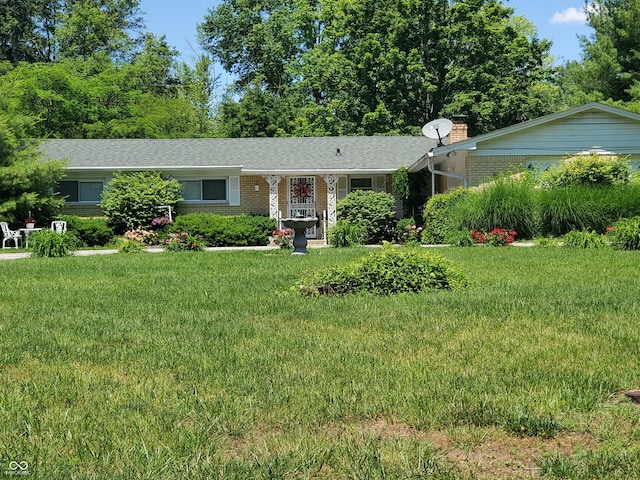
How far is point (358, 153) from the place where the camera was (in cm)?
2608

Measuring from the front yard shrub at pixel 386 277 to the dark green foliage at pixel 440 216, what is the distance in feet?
33.2

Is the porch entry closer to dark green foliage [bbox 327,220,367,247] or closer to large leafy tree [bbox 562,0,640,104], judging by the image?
dark green foliage [bbox 327,220,367,247]

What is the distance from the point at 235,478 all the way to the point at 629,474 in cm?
157

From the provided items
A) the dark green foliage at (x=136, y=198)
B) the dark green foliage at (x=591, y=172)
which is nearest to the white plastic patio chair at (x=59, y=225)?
the dark green foliage at (x=136, y=198)

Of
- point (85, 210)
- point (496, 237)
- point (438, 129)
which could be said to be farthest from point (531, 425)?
point (85, 210)

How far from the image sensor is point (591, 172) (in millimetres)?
Answer: 17781

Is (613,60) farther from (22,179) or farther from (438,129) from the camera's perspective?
(22,179)

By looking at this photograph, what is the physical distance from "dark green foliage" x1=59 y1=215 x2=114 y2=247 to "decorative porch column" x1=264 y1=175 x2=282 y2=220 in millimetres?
5597

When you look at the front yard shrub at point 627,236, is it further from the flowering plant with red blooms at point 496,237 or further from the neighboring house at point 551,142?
the neighboring house at point 551,142

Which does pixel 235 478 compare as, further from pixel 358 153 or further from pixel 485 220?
pixel 358 153

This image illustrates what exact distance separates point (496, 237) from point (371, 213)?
6.37 m

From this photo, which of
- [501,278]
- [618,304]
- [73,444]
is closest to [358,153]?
[501,278]

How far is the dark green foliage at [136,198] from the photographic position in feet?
73.7

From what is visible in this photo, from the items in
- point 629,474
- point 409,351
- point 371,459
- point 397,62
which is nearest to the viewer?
point 629,474
